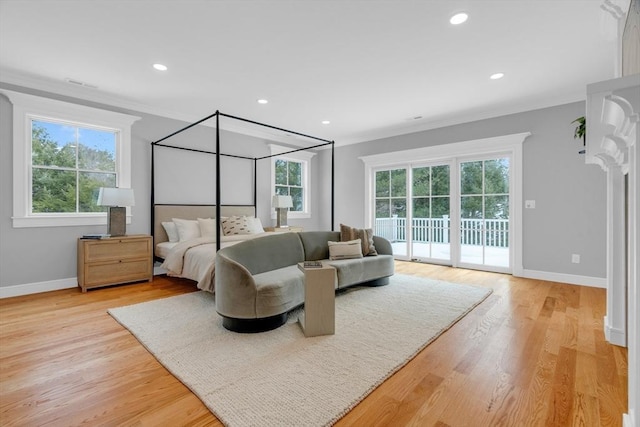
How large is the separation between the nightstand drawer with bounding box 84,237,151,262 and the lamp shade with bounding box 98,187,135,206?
0.47m

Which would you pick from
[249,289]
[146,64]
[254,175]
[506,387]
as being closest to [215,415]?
[249,289]

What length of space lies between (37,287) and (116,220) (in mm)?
1166

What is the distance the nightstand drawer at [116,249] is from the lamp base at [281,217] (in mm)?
2329

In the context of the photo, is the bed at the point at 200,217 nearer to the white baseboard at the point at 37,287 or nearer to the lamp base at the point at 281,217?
the lamp base at the point at 281,217

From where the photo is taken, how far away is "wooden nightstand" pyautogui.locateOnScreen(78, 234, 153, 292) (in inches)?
146

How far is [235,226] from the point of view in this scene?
4828mm

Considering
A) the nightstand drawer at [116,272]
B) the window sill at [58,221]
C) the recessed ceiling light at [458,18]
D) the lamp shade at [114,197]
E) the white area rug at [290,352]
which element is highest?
the recessed ceiling light at [458,18]

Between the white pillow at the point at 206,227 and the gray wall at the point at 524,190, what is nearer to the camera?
the gray wall at the point at 524,190

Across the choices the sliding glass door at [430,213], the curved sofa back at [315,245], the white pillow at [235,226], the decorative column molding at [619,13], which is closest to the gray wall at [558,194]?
the sliding glass door at [430,213]

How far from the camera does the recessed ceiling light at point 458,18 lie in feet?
7.84

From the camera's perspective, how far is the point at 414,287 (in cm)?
390

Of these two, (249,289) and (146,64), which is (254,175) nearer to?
(146,64)

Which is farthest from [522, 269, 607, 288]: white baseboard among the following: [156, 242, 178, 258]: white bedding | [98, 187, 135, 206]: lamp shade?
[98, 187, 135, 206]: lamp shade

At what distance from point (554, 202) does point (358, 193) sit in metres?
3.44
